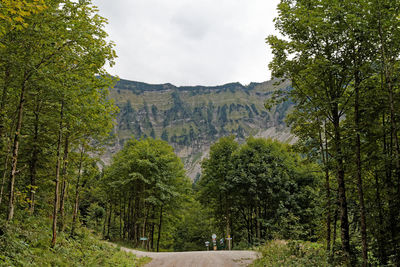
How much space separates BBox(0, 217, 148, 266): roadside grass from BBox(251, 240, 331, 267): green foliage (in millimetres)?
6878

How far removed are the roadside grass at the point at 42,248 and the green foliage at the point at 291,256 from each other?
6878mm

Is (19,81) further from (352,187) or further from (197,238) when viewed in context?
(197,238)

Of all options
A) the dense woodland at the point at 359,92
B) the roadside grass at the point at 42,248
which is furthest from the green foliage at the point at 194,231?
the dense woodland at the point at 359,92

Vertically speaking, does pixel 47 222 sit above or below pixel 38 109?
below

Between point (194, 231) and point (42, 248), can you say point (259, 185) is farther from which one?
point (194, 231)

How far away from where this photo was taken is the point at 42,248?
9.70 metres

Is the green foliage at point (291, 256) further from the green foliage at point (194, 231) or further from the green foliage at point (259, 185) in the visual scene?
the green foliage at point (194, 231)

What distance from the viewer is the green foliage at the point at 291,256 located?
10383 mm

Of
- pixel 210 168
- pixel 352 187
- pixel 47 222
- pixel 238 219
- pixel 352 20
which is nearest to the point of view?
pixel 352 20

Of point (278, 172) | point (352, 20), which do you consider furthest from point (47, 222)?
point (278, 172)

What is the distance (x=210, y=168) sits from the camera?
30828 millimetres

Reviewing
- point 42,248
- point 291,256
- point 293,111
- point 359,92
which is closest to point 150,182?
point 42,248

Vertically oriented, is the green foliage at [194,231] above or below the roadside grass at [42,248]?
below

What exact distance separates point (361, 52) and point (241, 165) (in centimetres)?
2125
